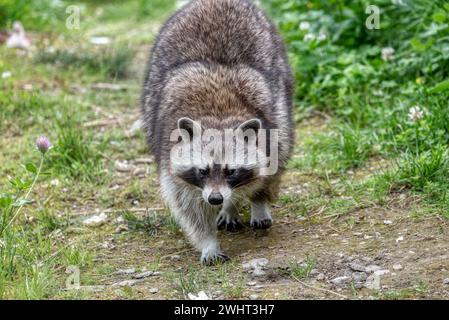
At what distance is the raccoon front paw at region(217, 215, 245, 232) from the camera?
543cm

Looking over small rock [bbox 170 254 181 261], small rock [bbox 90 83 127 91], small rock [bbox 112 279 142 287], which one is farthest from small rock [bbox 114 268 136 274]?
small rock [bbox 90 83 127 91]

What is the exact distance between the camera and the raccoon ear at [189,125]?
4.63 m

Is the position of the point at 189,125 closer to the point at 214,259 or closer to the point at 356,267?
the point at 214,259

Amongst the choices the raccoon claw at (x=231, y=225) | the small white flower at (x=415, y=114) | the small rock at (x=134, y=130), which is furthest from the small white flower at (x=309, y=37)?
the raccoon claw at (x=231, y=225)

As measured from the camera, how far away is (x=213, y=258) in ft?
15.7

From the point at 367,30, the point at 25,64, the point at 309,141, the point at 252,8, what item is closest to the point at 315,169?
the point at 309,141

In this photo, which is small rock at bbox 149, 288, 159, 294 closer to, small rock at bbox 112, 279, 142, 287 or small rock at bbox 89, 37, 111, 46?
small rock at bbox 112, 279, 142, 287

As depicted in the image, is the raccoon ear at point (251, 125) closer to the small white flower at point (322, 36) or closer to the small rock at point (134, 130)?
the small rock at point (134, 130)

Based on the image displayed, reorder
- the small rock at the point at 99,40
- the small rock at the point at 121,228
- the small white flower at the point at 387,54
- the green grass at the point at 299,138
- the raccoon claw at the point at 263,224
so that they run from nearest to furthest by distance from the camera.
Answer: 1. the green grass at the point at 299,138
2. the raccoon claw at the point at 263,224
3. the small rock at the point at 121,228
4. the small white flower at the point at 387,54
5. the small rock at the point at 99,40

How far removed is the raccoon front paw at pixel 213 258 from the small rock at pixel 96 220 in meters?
1.00

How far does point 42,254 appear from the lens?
4.77 m

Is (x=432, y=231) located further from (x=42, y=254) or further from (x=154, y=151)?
(x=42, y=254)

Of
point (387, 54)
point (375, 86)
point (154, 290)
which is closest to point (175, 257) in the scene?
point (154, 290)
